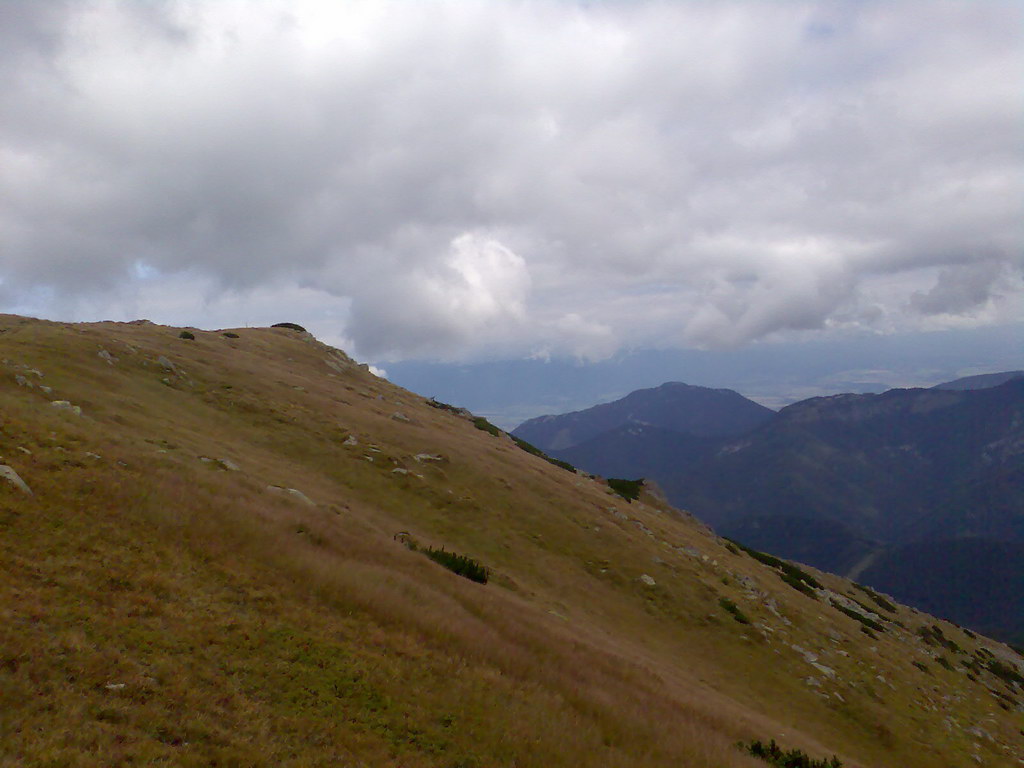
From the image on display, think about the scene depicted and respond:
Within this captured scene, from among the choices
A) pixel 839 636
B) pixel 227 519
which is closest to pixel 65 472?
pixel 227 519

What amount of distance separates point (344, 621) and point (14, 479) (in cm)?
842

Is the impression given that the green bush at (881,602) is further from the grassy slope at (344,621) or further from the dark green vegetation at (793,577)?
the grassy slope at (344,621)

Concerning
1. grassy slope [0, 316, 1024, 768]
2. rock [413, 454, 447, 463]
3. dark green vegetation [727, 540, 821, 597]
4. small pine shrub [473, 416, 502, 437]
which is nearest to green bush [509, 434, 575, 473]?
small pine shrub [473, 416, 502, 437]

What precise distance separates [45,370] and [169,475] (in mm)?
15548

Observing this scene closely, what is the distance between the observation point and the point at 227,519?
1490 centimetres

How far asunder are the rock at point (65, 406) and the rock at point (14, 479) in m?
8.39

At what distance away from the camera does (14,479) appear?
502 inches

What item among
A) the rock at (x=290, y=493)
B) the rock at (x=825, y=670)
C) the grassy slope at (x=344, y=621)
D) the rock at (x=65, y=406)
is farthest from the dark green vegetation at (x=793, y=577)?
the rock at (x=65, y=406)

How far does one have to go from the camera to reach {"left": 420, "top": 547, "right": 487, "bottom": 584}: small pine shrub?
20.7 metres

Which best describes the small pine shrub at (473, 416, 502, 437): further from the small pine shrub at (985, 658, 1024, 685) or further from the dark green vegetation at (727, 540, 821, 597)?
the small pine shrub at (985, 658, 1024, 685)

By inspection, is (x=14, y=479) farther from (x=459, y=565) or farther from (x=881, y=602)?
(x=881, y=602)

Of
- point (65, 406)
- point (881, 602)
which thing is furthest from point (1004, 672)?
point (65, 406)

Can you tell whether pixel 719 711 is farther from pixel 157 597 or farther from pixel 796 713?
pixel 157 597

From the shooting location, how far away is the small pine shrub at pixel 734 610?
97.6ft
